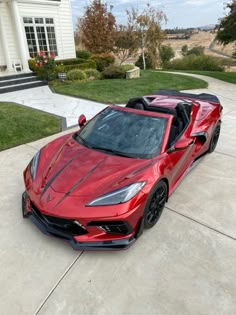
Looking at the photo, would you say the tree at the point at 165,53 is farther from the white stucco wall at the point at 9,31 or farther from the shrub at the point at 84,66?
the white stucco wall at the point at 9,31

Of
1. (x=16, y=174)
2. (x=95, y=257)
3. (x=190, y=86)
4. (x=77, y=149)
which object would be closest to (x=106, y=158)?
(x=77, y=149)

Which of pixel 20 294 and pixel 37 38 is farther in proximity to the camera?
pixel 37 38

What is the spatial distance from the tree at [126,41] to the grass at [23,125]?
56.0ft

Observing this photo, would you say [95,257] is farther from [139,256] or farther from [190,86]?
[190,86]

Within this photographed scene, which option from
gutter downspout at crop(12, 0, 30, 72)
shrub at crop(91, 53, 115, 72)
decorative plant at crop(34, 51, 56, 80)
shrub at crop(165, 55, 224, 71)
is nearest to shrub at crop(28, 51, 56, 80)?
decorative plant at crop(34, 51, 56, 80)

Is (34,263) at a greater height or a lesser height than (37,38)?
lesser

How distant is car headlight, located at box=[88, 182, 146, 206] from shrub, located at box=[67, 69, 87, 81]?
10301mm

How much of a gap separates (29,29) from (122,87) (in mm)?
6096

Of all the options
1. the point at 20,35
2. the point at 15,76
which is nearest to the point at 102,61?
the point at 20,35

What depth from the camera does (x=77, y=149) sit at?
3061 millimetres

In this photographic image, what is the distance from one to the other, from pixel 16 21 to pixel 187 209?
1212 cm

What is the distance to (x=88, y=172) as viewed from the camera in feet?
8.62

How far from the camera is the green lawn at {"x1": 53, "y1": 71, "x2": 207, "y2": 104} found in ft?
29.8

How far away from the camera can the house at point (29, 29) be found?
37.1 feet
